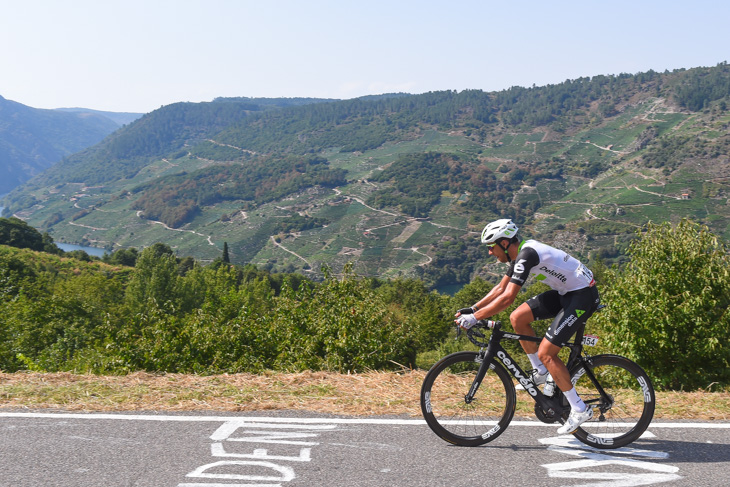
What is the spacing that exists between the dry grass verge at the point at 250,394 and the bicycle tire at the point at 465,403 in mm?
528

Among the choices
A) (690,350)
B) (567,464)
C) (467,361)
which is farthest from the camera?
(690,350)

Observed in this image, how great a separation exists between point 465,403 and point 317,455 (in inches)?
72.7

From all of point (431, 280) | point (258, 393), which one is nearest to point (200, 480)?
point (258, 393)

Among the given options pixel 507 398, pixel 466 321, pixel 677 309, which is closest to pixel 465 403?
pixel 507 398

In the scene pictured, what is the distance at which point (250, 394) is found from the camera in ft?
24.1

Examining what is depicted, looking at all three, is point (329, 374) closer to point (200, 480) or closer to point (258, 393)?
point (258, 393)

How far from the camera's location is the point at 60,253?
118500mm

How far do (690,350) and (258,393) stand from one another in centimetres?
1024

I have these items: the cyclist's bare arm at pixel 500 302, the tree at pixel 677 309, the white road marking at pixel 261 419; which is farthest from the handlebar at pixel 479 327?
the tree at pixel 677 309

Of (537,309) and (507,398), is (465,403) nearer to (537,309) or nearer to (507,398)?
(507,398)

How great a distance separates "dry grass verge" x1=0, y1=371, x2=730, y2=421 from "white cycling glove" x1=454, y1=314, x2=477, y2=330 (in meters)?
1.57

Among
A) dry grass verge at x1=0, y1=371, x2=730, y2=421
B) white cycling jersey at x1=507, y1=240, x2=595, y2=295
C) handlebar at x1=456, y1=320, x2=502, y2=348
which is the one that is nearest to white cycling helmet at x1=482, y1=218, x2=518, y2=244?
white cycling jersey at x1=507, y1=240, x2=595, y2=295

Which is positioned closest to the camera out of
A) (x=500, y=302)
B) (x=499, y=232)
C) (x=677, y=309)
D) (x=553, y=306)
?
(x=500, y=302)

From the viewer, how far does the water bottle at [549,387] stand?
5.95m
